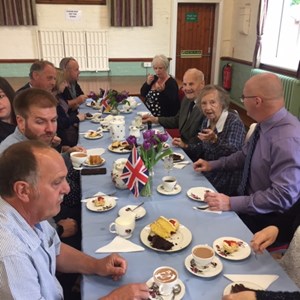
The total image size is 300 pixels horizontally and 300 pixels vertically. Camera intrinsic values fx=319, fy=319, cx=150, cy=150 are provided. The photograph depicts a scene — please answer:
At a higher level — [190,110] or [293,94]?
[190,110]

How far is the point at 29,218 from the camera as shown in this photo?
105cm

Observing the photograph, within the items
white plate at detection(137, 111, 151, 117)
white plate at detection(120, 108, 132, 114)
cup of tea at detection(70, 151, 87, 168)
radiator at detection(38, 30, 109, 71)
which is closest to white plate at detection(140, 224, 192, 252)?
cup of tea at detection(70, 151, 87, 168)

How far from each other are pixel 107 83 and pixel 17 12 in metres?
2.21

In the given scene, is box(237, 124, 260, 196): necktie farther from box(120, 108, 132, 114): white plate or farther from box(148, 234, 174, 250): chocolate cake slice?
box(120, 108, 132, 114): white plate

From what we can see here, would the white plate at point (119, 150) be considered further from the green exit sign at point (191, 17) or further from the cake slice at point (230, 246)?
the green exit sign at point (191, 17)

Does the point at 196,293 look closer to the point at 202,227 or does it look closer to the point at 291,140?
the point at 202,227

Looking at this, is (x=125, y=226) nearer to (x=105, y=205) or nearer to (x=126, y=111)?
(x=105, y=205)

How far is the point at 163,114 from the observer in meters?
4.00

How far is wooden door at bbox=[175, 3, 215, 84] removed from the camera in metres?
7.01

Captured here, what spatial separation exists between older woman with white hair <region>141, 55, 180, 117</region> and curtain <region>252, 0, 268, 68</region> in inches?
107

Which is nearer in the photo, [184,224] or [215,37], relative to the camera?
[184,224]

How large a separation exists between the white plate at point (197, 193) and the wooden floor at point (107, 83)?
13.4 ft

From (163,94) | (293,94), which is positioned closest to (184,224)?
(163,94)

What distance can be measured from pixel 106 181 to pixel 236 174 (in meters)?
0.96
